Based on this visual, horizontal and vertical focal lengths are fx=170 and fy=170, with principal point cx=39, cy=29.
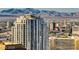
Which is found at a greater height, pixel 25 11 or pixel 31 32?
pixel 25 11

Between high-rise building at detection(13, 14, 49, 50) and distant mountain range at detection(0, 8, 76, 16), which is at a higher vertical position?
distant mountain range at detection(0, 8, 76, 16)

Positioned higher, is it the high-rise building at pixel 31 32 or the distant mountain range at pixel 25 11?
the distant mountain range at pixel 25 11
